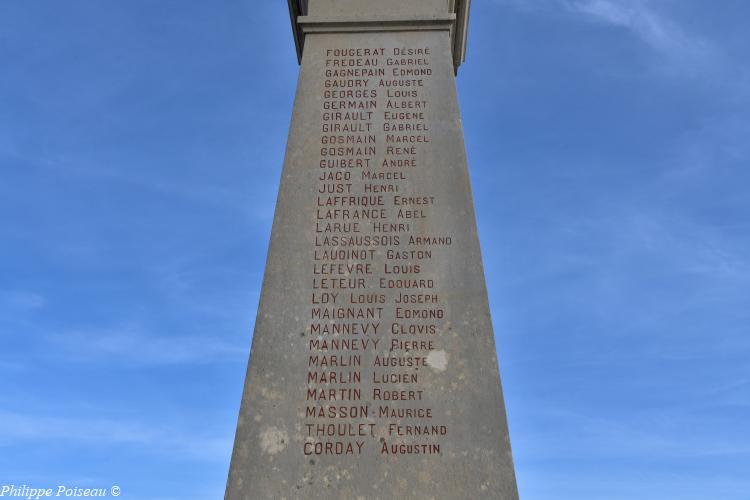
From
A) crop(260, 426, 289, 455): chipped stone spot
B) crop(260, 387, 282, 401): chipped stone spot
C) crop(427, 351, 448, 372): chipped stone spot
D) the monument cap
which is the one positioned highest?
the monument cap

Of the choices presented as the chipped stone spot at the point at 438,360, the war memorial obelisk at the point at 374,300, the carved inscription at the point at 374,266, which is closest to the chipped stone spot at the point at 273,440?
the war memorial obelisk at the point at 374,300

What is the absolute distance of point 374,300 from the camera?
676cm

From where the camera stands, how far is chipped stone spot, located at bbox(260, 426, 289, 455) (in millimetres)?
6043

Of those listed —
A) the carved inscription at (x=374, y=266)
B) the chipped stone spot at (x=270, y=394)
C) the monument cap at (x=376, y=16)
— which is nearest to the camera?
the carved inscription at (x=374, y=266)

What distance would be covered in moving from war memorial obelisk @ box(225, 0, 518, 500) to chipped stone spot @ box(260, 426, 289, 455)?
0.02 meters

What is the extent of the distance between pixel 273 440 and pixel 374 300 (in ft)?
5.45

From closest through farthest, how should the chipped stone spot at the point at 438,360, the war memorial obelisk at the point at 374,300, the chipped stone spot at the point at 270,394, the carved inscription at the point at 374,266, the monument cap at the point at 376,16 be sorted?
1. the war memorial obelisk at the point at 374,300
2. the carved inscription at the point at 374,266
3. the chipped stone spot at the point at 270,394
4. the chipped stone spot at the point at 438,360
5. the monument cap at the point at 376,16

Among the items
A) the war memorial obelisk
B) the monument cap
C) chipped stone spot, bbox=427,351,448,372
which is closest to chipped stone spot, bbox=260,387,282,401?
the war memorial obelisk

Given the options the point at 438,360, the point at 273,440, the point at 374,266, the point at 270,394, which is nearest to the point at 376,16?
the point at 374,266

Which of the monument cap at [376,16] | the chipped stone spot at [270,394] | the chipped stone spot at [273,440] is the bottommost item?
the chipped stone spot at [273,440]

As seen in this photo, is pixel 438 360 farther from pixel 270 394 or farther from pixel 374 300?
pixel 270 394

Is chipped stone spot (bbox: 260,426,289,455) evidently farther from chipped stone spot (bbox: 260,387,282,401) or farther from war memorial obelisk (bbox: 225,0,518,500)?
chipped stone spot (bbox: 260,387,282,401)

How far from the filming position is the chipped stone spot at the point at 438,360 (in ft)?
21.0

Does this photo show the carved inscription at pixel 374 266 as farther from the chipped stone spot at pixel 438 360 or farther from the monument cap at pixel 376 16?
the monument cap at pixel 376 16
